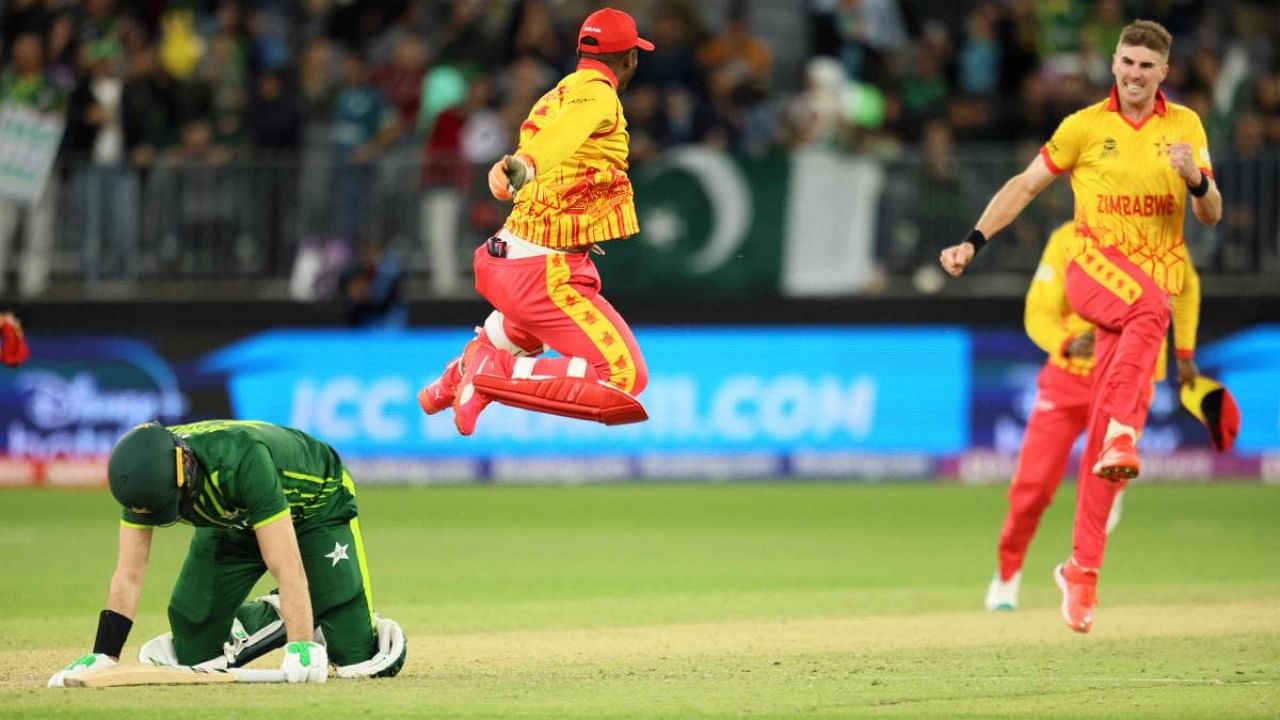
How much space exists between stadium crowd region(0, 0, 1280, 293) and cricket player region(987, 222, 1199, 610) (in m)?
7.52

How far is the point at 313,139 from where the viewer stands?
21.0 meters

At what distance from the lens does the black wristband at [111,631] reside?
8805 millimetres

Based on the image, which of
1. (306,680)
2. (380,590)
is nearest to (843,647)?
(306,680)

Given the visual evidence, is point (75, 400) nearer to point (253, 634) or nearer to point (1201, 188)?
point (253, 634)

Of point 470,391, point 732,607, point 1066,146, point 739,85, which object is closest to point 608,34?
point 470,391

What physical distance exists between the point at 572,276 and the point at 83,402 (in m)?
10.4

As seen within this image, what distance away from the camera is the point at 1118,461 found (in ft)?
33.5

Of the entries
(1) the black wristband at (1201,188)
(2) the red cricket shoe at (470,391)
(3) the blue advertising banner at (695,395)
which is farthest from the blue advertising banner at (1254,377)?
(2) the red cricket shoe at (470,391)

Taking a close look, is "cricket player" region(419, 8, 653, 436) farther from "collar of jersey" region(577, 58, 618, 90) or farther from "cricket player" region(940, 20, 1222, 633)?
"cricket player" region(940, 20, 1222, 633)

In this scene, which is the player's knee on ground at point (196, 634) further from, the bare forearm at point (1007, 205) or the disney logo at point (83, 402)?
the disney logo at point (83, 402)

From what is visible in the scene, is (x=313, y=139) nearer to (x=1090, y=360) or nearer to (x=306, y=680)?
(x=1090, y=360)

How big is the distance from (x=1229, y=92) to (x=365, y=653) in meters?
13.8

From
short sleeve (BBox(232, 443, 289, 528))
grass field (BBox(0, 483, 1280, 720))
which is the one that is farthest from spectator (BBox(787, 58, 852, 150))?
short sleeve (BBox(232, 443, 289, 528))

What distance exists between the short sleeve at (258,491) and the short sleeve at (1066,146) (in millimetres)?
4486
